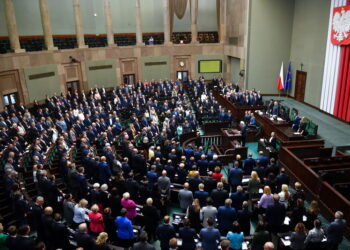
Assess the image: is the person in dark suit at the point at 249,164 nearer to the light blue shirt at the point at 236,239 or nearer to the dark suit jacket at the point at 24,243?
the light blue shirt at the point at 236,239

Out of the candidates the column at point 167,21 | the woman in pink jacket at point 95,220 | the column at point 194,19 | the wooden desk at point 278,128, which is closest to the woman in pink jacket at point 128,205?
the woman in pink jacket at point 95,220

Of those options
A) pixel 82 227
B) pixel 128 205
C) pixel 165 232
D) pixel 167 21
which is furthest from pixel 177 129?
pixel 167 21

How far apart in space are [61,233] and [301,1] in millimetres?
18632

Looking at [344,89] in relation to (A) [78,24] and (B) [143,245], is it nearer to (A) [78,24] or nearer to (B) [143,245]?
(B) [143,245]

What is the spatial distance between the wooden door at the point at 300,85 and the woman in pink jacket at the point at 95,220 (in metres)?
15.7

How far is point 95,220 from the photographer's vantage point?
577 cm

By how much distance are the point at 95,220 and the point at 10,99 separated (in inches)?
511

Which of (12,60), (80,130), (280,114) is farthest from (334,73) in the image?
(12,60)

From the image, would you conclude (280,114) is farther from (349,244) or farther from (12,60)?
(12,60)

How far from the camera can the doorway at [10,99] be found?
1557cm

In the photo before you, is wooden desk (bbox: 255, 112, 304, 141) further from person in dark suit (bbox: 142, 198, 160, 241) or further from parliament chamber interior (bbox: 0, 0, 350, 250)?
person in dark suit (bbox: 142, 198, 160, 241)

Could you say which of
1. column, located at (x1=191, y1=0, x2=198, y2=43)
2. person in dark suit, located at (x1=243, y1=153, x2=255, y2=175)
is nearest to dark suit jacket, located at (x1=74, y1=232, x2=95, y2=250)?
person in dark suit, located at (x1=243, y1=153, x2=255, y2=175)

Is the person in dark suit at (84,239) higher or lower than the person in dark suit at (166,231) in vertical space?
higher

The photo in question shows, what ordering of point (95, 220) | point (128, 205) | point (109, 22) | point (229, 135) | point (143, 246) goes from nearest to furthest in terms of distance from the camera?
1. point (143, 246)
2. point (95, 220)
3. point (128, 205)
4. point (229, 135)
5. point (109, 22)
